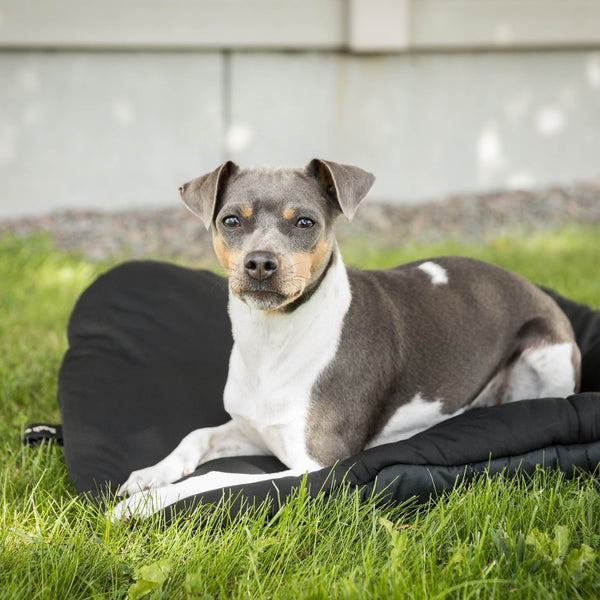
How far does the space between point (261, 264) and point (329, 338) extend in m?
0.61

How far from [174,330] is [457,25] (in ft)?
18.6

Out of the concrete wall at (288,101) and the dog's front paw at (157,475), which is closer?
the dog's front paw at (157,475)

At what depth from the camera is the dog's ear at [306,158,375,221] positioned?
3.29m

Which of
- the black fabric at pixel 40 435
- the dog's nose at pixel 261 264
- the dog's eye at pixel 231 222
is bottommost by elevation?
the black fabric at pixel 40 435

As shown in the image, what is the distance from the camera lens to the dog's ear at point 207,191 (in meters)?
→ 3.35

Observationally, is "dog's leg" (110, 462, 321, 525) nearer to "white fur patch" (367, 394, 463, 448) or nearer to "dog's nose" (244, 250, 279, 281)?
"white fur patch" (367, 394, 463, 448)

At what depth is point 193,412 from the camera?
4066mm

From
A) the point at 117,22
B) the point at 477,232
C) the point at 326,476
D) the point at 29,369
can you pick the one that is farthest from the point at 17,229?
the point at 326,476

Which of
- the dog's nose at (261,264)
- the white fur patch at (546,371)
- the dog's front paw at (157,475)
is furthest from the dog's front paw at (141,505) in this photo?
the white fur patch at (546,371)

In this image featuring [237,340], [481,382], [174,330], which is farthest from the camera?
[174,330]

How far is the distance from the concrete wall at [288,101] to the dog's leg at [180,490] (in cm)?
589

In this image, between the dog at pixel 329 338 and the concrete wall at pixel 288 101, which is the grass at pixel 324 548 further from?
the concrete wall at pixel 288 101

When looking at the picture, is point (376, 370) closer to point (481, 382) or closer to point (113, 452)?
point (481, 382)

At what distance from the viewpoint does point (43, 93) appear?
27.2 ft
